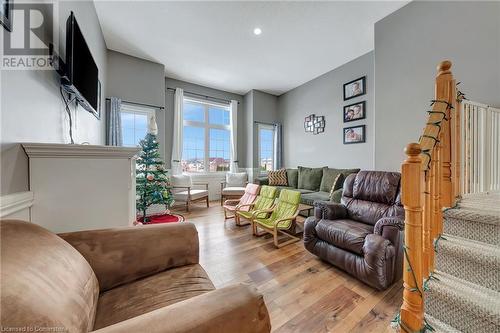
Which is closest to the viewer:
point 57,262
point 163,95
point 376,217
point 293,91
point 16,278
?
point 16,278

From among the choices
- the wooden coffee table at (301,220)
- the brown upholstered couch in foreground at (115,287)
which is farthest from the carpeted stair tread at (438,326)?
the wooden coffee table at (301,220)

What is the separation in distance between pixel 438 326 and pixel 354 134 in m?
3.42

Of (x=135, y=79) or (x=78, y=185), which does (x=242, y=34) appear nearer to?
(x=135, y=79)

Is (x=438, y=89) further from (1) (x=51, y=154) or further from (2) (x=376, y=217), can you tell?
(1) (x=51, y=154)

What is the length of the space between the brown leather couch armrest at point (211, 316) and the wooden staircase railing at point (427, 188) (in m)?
0.83

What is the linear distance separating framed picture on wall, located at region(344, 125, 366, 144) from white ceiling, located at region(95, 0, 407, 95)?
4.52 feet

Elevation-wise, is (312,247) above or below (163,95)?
below

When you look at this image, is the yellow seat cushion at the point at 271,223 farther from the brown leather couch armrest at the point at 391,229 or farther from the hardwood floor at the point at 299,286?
the brown leather couch armrest at the point at 391,229

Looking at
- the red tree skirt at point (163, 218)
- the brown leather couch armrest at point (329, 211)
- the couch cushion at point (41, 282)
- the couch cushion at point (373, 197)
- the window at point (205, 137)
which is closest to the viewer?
the couch cushion at point (41, 282)

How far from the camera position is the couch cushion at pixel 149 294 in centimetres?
80

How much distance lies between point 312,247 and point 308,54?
342cm

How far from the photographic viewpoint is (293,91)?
537cm

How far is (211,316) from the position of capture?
55 centimetres

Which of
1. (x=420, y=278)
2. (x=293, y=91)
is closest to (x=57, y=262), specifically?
(x=420, y=278)
